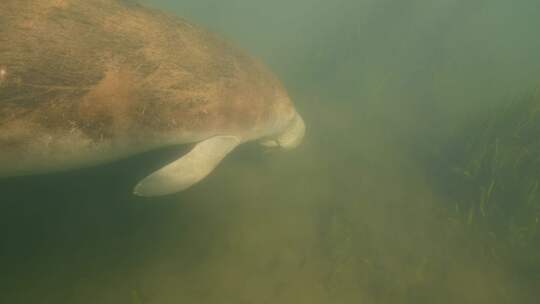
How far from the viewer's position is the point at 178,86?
351 centimetres

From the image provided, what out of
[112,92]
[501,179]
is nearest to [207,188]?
[112,92]

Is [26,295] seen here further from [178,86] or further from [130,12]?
[130,12]

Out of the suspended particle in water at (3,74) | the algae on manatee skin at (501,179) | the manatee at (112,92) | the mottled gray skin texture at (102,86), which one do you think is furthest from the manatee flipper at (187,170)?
the algae on manatee skin at (501,179)

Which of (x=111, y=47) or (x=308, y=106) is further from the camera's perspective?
(x=308, y=106)

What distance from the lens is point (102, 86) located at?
3.00 meters

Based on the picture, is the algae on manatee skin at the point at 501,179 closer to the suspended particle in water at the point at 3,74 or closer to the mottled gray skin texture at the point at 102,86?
the mottled gray skin texture at the point at 102,86

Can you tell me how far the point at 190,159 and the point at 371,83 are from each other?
32.8 ft

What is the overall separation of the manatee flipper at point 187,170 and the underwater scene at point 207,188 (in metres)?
0.02

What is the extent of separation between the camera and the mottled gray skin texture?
107 inches

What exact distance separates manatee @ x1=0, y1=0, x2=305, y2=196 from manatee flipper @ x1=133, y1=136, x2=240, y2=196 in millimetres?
11

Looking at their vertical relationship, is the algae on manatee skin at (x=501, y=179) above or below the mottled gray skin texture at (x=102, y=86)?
below

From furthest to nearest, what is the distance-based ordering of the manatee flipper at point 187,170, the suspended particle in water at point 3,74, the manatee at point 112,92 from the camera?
the manatee flipper at point 187,170
the manatee at point 112,92
the suspended particle in water at point 3,74

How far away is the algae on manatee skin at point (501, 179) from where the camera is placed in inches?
207

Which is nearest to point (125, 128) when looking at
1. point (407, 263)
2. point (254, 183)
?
point (254, 183)
